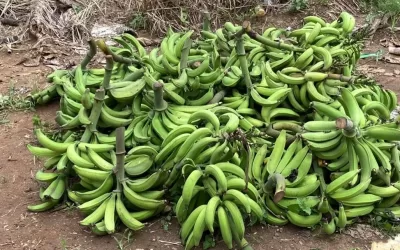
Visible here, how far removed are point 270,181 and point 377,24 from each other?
405 cm

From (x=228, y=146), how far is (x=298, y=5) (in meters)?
4.06

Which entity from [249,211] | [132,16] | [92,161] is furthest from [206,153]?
[132,16]

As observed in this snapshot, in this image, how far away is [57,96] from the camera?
431 centimetres

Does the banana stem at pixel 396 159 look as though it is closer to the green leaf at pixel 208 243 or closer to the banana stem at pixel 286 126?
the banana stem at pixel 286 126

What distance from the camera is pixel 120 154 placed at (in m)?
2.76

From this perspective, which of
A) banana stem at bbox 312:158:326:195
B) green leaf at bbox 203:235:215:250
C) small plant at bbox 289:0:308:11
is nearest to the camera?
green leaf at bbox 203:235:215:250

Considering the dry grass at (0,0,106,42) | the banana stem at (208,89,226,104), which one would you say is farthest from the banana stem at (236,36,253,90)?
the dry grass at (0,0,106,42)

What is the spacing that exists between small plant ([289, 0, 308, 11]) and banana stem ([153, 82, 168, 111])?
12.0 ft

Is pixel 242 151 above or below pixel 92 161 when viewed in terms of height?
above

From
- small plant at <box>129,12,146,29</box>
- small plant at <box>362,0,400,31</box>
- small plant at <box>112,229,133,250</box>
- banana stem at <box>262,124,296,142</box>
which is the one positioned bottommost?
small plant at <box>112,229,133,250</box>

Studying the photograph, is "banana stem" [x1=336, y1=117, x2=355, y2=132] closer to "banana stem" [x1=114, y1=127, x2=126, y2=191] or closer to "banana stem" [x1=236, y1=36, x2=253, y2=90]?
"banana stem" [x1=236, y1=36, x2=253, y2=90]

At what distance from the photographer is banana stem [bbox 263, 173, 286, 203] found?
2.47m

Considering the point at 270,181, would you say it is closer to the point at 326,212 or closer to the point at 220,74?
the point at 326,212

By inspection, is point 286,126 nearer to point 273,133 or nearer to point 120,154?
point 273,133
